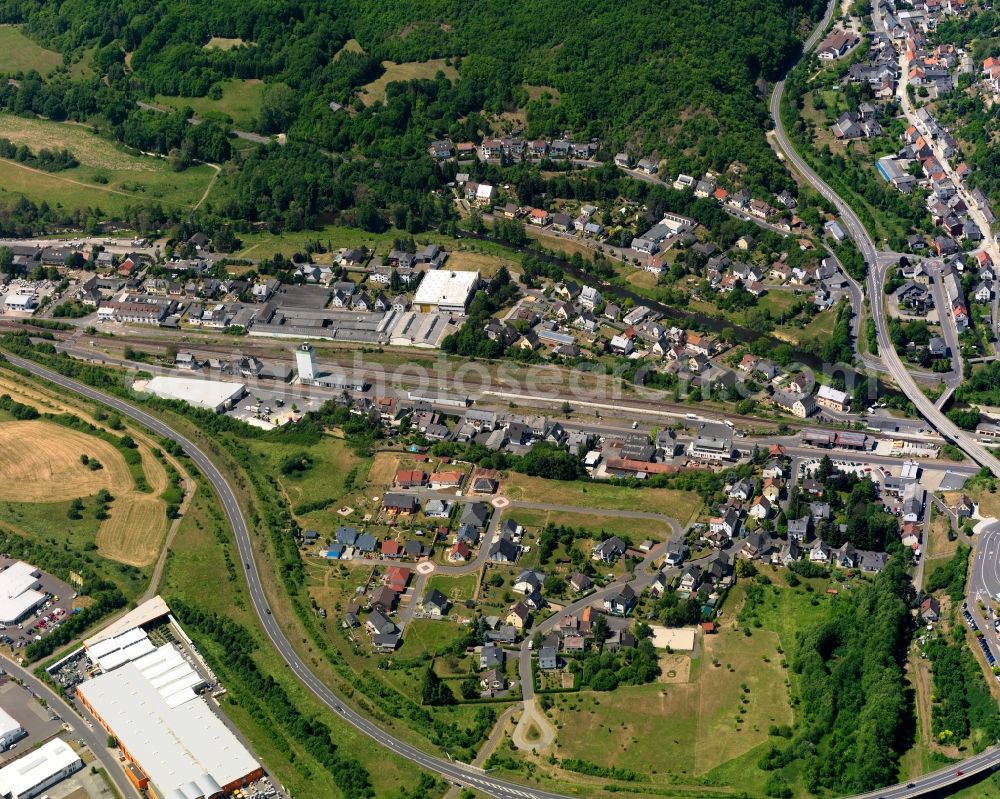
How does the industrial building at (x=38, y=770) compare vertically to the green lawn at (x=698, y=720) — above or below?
below

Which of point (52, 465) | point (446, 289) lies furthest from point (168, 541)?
point (446, 289)

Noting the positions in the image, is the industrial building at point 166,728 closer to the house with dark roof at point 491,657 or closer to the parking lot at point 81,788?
the parking lot at point 81,788

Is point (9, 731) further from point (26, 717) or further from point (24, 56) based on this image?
point (24, 56)

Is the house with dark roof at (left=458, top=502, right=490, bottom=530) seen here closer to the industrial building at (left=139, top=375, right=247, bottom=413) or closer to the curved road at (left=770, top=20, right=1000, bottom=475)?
the industrial building at (left=139, top=375, right=247, bottom=413)

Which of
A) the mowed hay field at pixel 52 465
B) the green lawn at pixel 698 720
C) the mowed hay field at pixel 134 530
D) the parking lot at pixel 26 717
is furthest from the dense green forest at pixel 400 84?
the parking lot at pixel 26 717

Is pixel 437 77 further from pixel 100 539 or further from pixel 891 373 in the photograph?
pixel 100 539

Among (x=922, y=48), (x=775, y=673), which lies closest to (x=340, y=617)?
(x=775, y=673)

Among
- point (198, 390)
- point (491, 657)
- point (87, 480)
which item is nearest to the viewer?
point (491, 657)
